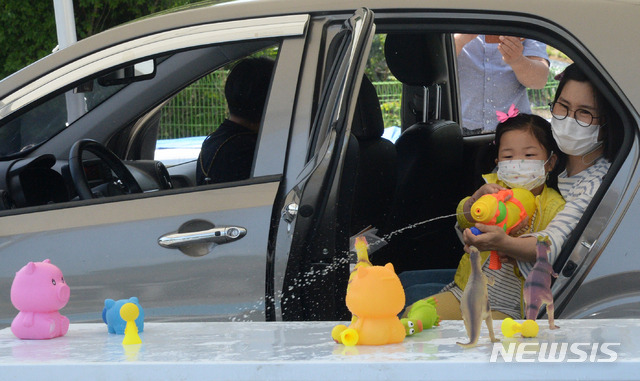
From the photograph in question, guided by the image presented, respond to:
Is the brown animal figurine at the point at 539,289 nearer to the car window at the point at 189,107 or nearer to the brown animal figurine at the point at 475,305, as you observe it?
the brown animal figurine at the point at 475,305

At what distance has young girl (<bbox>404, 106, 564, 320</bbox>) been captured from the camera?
267 cm

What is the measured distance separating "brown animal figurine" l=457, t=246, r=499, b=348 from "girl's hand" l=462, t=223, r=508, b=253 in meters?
0.95

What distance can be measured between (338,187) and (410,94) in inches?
78.6

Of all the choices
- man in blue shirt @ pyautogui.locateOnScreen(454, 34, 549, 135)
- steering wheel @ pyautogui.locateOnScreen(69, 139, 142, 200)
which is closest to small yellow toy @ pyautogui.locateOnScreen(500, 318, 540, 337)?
steering wheel @ pyautogui.locateOnScreen(69, 139, 142, 200)

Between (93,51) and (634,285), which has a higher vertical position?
(93,51)

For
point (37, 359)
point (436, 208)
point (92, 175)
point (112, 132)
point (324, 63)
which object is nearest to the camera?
point (37, 359)

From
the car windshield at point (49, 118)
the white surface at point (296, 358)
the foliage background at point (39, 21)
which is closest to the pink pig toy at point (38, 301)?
the white surface at point (296, 358)

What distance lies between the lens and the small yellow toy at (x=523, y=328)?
4.94 ft

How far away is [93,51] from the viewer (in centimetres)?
261

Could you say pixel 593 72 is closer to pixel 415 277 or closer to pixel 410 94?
pixel 415 277

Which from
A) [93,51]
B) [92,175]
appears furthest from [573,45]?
[92,175]

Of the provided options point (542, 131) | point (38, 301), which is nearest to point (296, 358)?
point (38, 301)

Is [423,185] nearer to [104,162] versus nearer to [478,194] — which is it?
[478,194]

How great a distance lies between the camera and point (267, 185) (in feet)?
8.00
